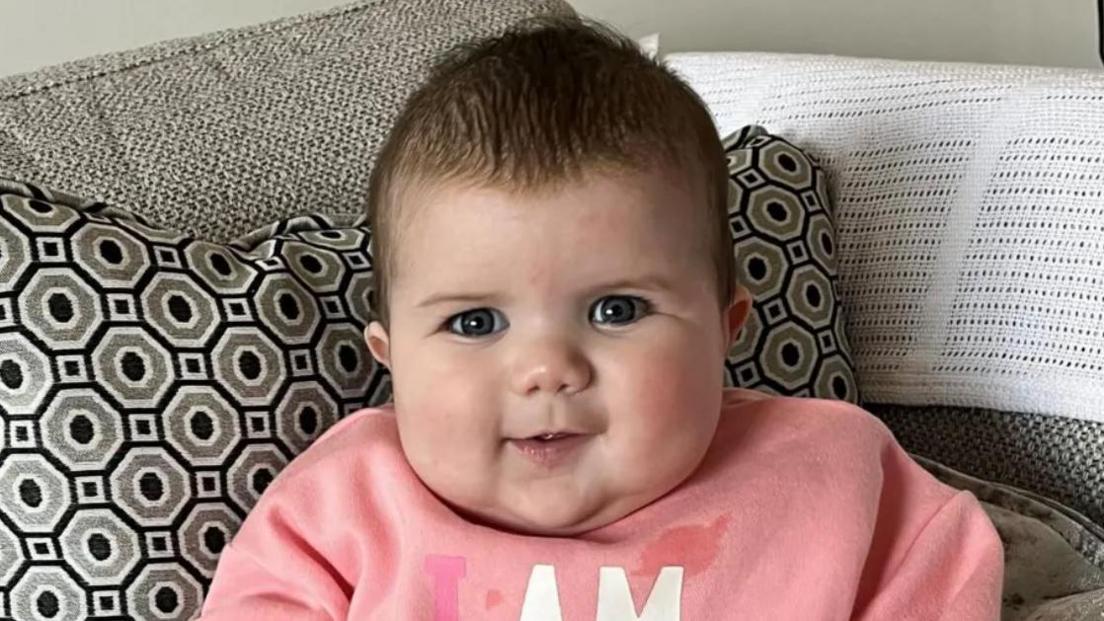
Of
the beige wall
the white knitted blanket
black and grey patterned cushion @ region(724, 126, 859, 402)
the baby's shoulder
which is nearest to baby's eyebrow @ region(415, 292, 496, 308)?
the baby's shoulder

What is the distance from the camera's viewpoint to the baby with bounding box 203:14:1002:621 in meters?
0.87

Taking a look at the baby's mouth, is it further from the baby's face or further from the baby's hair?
the baby's hair

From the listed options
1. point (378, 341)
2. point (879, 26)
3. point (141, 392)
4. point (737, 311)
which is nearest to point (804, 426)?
point (737, 311)

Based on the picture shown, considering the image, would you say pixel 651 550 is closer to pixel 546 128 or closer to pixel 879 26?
pixel 546 128

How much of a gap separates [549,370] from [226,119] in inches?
18.4

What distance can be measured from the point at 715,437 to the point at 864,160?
15.4 inches

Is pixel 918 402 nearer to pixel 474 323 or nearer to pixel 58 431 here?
pixel 474 323

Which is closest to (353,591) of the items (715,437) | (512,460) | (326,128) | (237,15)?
(512,460)

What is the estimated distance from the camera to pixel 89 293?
0.95 metres

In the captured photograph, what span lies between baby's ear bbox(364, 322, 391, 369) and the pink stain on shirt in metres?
0.22

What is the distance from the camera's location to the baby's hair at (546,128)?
2.86ft

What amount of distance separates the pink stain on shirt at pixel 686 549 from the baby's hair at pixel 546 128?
0.15 m

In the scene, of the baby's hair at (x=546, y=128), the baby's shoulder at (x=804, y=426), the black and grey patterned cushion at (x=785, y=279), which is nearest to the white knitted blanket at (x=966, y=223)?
the black and grey patterned cushion at (x=785, y=279)

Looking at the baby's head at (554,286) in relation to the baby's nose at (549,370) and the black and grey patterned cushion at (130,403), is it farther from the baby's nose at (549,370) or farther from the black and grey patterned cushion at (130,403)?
the black and grey patterned cushion at (130,403)
